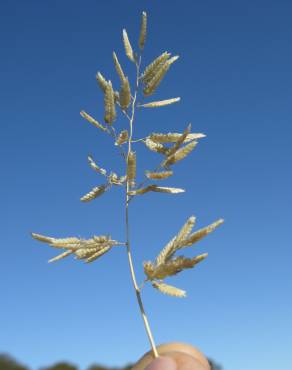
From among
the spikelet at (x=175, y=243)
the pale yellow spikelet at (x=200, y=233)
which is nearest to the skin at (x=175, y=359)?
the spikelet at (x=175, y=243)

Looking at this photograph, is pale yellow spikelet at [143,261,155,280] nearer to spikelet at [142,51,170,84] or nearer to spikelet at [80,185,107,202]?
spikelet at [80,185,107,202]

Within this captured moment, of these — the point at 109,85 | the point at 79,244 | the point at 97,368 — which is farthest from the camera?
the point at 97,368

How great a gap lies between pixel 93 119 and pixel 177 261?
5.23 ft

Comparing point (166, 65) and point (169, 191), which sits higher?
point (166, 65)

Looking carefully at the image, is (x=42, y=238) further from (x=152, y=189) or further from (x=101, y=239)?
(x=152, y=189)

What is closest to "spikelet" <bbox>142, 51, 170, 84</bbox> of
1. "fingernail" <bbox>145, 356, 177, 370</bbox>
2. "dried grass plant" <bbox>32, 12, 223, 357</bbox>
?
"dried grass plant" <bbox>32, 12, 223, 357</bbox>

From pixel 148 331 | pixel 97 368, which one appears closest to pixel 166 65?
pixel 148 331

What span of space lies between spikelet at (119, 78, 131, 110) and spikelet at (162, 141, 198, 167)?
714 millimetres

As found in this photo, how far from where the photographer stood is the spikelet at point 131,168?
4629 millimetres

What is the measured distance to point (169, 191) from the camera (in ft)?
15.2

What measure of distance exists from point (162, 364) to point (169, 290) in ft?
2.01

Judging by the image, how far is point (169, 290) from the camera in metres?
4.09

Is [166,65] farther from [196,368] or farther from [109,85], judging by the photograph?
[196,368]

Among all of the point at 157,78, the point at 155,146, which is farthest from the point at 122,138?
the point at 157,78
